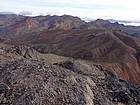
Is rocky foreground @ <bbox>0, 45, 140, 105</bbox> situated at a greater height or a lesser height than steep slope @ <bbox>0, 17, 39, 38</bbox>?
greater

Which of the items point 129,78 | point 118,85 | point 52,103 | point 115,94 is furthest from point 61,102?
point 129,78

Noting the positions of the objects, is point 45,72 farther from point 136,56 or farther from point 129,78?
point 136,56

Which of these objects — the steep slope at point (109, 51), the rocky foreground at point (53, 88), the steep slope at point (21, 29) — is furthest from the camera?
the steep slope at point (21, 29)

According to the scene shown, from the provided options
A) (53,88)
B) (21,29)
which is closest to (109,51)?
(53,88)

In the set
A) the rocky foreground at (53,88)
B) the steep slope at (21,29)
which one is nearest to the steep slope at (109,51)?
the rocky foreground at (53,88)

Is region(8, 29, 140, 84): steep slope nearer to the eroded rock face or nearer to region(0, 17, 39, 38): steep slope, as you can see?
the eroded rock face

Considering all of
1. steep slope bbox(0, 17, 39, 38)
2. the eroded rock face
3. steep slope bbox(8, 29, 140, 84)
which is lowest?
steep slope bbox(0, 17, 39, 38)

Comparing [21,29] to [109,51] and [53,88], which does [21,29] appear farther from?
[53,88]

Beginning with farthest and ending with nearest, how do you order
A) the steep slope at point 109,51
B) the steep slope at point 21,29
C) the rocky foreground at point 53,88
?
the steep slope at point 21,29 < the steep slope at point 109,51 < the rocky foreground at point 53,88

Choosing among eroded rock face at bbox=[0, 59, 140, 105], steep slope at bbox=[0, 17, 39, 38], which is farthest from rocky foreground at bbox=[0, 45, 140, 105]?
steep slope at bbox=[0, 17, 39, 38]

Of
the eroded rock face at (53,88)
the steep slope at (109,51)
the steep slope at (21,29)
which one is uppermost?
the eroded rock face at (53,88)

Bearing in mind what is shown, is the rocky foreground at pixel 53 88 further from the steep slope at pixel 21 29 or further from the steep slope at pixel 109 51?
the steep slope at pixel 21 29

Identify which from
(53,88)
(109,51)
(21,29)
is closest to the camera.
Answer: (53,88)
